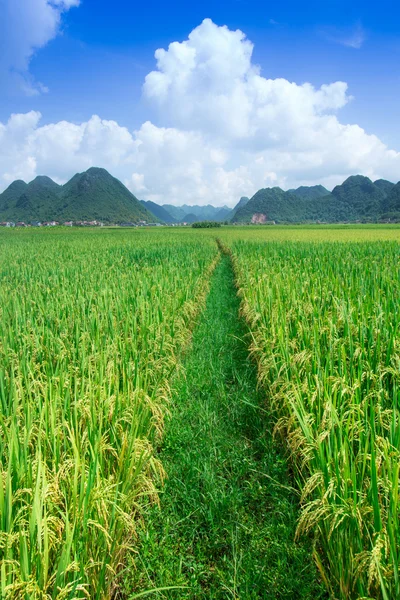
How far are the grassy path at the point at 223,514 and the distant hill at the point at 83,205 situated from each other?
128252 millimetres

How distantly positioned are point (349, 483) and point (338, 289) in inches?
156

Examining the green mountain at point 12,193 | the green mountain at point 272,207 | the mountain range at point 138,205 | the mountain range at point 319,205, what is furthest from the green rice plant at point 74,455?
the green mountain at point 12,193

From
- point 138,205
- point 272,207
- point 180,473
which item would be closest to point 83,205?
point 138,205

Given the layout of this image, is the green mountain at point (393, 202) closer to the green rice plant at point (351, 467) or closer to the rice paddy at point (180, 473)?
the green rice plant at point (351, 467)

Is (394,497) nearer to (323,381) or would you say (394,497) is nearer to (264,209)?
(323,381)

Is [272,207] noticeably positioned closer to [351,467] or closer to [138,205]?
[138,205]

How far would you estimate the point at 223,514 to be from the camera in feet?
7.88

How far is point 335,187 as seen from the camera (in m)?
140

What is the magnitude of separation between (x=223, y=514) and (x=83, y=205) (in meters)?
138

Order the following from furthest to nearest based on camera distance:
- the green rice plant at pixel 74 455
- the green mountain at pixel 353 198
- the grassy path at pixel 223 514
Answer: the green mountain at pixel 353 198 → the grassy path at pixel 223 514 → the green rice plant at pixel 74 455

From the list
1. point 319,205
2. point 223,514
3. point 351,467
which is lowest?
point 223,514

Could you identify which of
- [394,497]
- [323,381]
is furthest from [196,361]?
[394,497]

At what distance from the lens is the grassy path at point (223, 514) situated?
6.33 feet

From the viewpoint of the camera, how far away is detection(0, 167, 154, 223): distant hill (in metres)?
126
